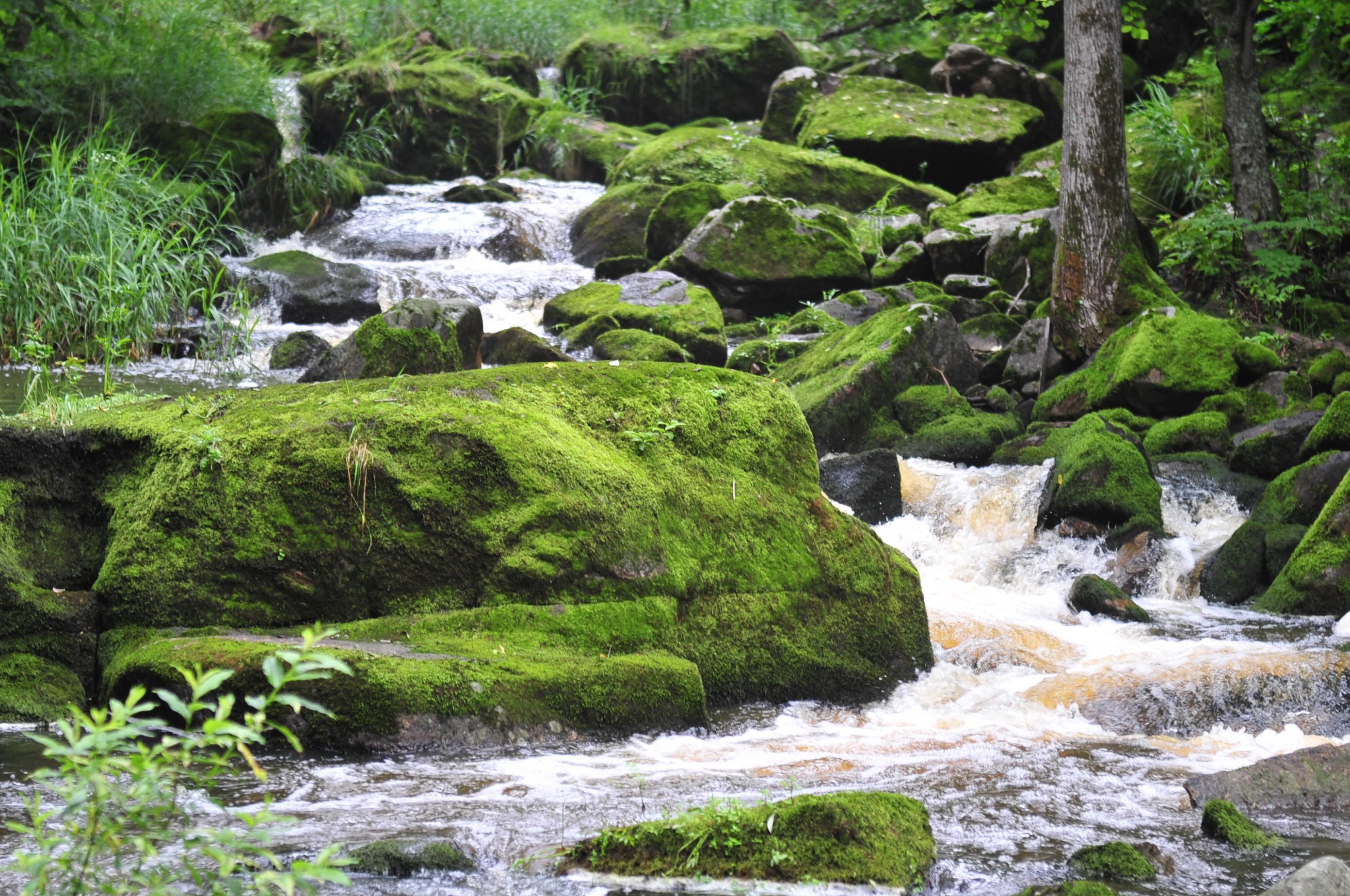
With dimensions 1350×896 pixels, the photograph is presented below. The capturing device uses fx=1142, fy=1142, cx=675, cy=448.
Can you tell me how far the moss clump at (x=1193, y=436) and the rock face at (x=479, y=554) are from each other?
443 cm

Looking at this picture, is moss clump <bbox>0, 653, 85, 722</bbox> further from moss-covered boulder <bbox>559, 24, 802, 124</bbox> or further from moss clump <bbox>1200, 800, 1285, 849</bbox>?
moss-covered boulder <bbox>559, 24, 802, 124</bbox>

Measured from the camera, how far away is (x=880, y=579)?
5.51m

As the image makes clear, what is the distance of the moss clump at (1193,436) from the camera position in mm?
8945

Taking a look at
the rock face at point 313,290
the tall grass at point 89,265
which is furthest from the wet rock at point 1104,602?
the rock face at point 313,290

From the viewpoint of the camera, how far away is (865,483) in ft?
27.5

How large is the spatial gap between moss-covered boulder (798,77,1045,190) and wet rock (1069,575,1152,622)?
11.0 metres

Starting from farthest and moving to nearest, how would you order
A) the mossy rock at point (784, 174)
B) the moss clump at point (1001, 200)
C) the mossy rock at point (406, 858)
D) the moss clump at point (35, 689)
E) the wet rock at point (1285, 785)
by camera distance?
the mossy rock at point (784, 174) < the moss clump at point (1001, 200) < the moss clump at point (35, 689) < the wet rock at point (1285, 785) < the mossy rock at point (406, 858)

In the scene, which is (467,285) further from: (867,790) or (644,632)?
(867,790)

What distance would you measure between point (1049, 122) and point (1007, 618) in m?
13.9

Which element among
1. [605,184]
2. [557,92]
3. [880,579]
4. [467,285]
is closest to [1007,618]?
[880,579]

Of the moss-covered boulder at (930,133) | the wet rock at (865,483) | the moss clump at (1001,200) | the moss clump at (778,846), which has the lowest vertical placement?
the wet rock at (865,483)

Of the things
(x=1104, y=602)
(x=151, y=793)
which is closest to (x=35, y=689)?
(x=151, y=793)

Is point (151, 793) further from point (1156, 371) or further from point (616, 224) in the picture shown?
point (616, 224)

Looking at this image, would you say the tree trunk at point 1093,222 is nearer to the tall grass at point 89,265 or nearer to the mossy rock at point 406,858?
the tall grass at point 89,265
